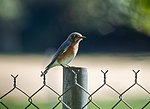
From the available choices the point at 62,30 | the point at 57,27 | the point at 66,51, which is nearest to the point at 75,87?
the point at 66,51

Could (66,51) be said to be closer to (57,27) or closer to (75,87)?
(75,87)

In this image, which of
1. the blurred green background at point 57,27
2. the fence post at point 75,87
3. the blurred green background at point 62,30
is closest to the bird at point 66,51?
→ the fence post at point 75,87

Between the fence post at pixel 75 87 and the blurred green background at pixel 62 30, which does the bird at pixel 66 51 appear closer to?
the fence post at pixel 75 87

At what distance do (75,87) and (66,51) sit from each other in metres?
1.82

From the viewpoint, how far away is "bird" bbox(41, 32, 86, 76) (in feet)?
13.9

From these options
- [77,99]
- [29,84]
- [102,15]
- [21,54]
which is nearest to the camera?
[77,99]

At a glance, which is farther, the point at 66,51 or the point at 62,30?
the point at 62,30

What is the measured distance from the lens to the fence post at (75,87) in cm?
262

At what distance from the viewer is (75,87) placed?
8.61 ft

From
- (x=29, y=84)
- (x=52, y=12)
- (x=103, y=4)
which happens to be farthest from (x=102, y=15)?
(x=29, y=84)

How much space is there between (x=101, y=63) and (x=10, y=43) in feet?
24.0

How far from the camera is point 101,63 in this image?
17.3 metres

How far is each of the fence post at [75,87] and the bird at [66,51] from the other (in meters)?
1.55

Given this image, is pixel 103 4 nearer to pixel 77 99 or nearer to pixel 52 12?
pixel 52 12
